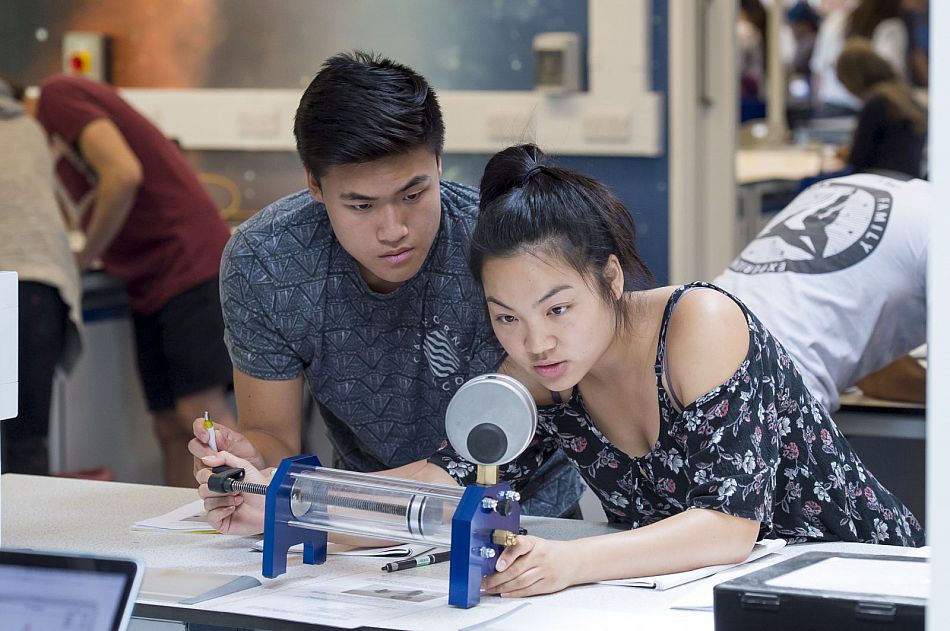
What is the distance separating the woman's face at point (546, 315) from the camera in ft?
4.81

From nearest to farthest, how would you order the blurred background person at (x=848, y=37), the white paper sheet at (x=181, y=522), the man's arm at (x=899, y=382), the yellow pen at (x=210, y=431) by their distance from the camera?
the yellow pen at (x=210, y=431) → the white paper sheet at (x=181, y=522) → the man's arm at (x=899, y=382) → the blurred background person at (x=848, y=37)

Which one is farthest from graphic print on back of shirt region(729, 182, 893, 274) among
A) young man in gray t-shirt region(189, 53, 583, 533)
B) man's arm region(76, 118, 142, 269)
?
man's arm region(76, 118, 142, 269)

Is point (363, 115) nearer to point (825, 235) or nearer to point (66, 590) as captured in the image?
point (66, 590)

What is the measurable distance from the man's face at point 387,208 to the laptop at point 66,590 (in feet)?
2.50

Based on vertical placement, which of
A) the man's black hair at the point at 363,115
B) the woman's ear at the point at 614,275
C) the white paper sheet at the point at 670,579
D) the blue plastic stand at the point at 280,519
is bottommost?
the white paper sheet at the point at 670,579

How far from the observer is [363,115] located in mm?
1741

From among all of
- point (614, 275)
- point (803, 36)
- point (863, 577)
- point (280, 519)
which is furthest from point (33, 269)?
point (803, 36)

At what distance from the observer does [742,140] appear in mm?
7277

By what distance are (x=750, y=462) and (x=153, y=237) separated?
257 cm

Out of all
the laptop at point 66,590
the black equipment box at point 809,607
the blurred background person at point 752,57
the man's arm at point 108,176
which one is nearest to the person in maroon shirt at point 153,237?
the man's arm at point 108,176

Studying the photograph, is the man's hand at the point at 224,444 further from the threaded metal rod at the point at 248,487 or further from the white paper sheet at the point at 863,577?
the white paper sheet at the point at 863,577

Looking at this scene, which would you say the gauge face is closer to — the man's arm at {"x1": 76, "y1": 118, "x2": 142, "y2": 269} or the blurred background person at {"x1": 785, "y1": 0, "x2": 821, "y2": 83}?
the man's arm at {"x1": 76, "y1": 118, "x2": 142, "y2": 269}

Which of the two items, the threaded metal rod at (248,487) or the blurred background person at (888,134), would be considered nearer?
the threaded metal rod at (248,487)

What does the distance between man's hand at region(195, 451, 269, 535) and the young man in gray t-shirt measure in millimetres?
104
